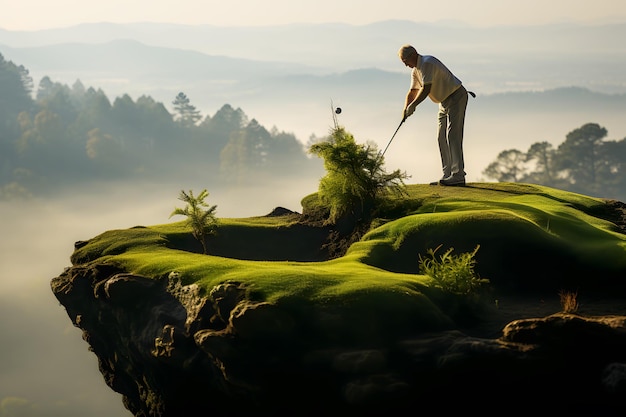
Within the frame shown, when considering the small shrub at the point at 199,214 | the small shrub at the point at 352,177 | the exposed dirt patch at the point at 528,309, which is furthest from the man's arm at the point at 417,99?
the exposed dirt patch at the point at 528,309

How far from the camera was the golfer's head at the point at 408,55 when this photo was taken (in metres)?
23.1

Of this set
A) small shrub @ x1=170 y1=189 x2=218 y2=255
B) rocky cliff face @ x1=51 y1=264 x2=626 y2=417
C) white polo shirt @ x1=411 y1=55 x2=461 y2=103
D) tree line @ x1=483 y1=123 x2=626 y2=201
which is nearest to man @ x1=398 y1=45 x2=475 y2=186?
white polo shirt @ x1=411 y1=55 x2=461 y2=103

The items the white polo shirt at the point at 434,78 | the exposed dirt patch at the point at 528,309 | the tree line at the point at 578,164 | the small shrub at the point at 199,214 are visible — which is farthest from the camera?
the tree line at the point at 578,164

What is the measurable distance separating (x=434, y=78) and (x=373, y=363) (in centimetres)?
1157

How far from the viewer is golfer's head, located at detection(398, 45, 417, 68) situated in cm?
2311

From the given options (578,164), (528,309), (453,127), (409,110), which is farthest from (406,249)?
(578,164)

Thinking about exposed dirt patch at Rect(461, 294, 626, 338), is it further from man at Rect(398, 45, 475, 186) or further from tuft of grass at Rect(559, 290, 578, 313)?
man at Rect(398, 45, 475, 186)

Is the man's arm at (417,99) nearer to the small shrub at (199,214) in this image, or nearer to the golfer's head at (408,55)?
the golfer's head at (408,55)

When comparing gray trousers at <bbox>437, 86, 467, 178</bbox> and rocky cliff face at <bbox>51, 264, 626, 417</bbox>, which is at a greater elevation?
gray trousers at <bbox>437, 86, 467, 178</bbox>

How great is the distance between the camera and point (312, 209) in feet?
85.1

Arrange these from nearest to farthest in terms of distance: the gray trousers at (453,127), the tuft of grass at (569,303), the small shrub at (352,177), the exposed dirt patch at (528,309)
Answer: the exposed dirt patch at (528,309) → the tuft of grass at (569,303) → the small shrub at (352,177) → the gray trousers at (453,127)

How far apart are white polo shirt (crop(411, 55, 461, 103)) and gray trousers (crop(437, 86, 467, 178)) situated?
0.26m

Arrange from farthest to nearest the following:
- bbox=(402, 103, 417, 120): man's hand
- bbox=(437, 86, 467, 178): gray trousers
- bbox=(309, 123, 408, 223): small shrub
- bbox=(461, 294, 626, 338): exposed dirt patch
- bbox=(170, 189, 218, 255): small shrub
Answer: bbox=(437, 86, 467, 178): gray trousers → bbox=(402, 103, 417, 120): man's hand → bbox=(309, 123, 408, 223): small shrub → bbox=(170, 189, 218, 255): small shrub → bbox=(461, 294, 626, 338): exposed dirt patch

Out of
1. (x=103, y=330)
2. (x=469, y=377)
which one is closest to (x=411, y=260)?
(x=469, y=377)
